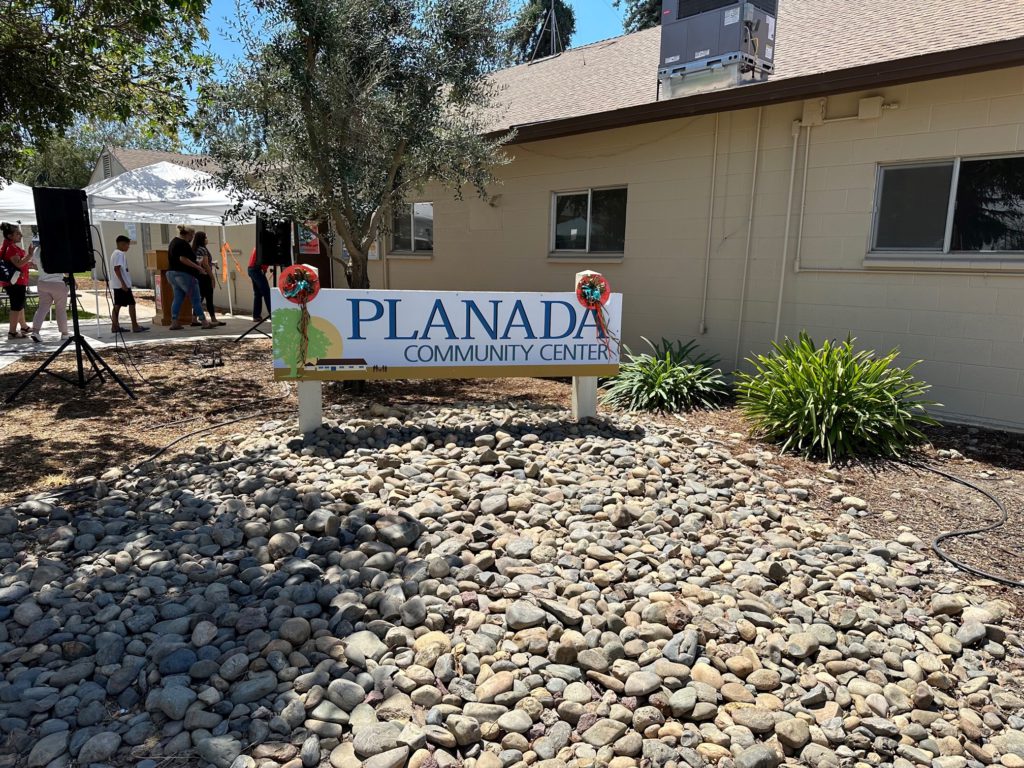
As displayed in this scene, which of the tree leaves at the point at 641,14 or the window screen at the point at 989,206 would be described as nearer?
the window screen at the point at 989,206

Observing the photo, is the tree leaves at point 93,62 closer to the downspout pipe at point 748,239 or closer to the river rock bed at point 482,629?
the river rock bed at point 482,629

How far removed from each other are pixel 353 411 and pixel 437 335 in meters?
1.25

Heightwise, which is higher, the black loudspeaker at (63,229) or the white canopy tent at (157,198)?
the white canopy tent at (157,198)

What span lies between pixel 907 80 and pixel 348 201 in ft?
19.1

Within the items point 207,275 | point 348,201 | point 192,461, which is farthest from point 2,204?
point 192,461

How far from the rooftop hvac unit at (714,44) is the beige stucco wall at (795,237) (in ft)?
2.17

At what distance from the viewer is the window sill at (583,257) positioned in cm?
986

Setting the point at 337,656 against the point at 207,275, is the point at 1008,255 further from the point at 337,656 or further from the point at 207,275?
the point at 207,275

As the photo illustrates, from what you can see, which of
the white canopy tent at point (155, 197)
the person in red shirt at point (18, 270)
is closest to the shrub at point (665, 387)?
the white canopy tent at point (155, 197)

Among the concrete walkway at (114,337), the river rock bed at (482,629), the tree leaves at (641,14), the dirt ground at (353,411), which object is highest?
the tree leaves at (641,14)

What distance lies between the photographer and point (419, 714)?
2779 millimetres

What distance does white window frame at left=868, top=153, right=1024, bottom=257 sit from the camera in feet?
22.3

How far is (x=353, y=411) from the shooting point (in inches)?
267

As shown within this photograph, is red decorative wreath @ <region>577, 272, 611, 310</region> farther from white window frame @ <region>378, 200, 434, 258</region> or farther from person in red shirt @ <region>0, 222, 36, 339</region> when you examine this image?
person in red shirt @ <region>0, 222, 36, 339</region>
